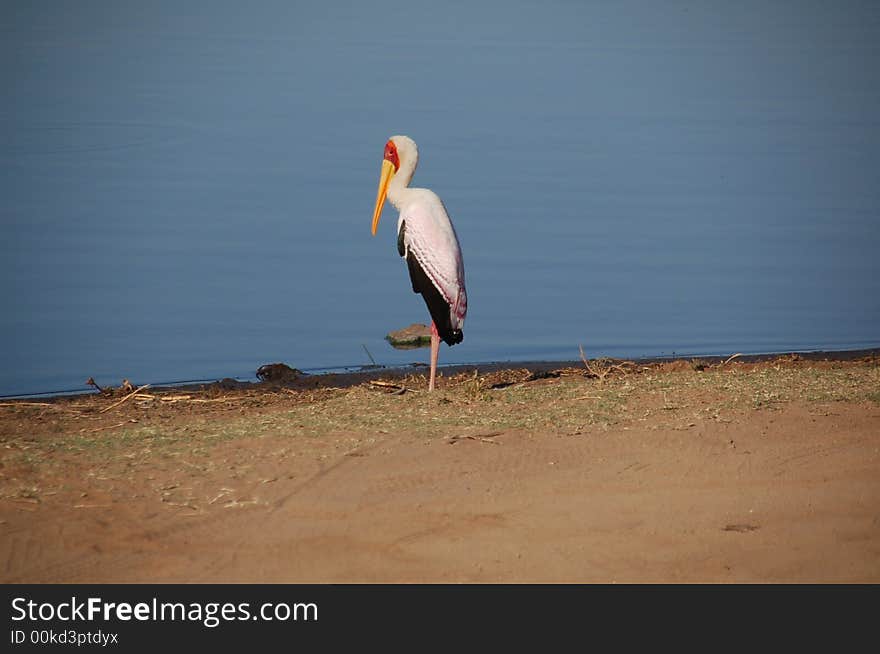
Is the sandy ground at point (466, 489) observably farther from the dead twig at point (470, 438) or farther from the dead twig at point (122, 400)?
the dead twig at point (122, 400)

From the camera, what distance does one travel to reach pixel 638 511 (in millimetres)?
5934

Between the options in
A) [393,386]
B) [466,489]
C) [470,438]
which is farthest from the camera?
[393,386]

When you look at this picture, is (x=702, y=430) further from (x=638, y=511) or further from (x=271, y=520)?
(x=271, y=520)

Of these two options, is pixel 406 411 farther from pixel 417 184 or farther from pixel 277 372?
pixel 417 184

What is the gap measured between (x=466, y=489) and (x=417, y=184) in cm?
1199

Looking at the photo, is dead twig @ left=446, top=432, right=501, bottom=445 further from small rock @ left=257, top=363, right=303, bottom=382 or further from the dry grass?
small rock @ left=257, top=363, right=303, bottom=382

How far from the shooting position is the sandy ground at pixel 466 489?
17.8ft

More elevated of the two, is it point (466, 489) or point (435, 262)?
point (435, 262)

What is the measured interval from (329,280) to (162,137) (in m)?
7.15

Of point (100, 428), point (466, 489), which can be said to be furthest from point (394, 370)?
point (466, 489)

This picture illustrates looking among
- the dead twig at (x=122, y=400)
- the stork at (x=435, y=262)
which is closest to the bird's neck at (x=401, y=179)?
the stork at (x=435, y=262)

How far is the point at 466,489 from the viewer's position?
6.17 meters

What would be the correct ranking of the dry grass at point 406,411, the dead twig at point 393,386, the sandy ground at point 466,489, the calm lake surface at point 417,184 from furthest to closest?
the calm lake surface at point 417,184 < the dead twig at point 393,386 < the dry grass at point 406,411 < the sandy ground at point 466,489

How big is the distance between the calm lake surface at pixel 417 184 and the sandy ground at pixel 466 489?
427cm
